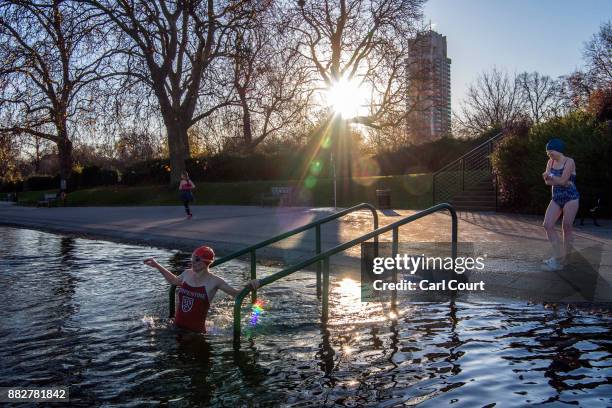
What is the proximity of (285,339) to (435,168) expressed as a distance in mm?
28815

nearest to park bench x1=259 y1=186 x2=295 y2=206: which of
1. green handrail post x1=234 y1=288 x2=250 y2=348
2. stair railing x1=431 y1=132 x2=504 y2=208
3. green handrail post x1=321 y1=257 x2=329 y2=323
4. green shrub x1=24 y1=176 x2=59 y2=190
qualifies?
stair railing x1=431 y1=132 x2=504 y2=208

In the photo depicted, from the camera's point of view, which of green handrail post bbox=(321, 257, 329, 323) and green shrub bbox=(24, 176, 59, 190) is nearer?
green handrail post bbox=(321, 257, 329, 323)

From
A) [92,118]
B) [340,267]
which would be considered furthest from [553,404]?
[92,118]

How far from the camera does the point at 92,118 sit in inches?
1120

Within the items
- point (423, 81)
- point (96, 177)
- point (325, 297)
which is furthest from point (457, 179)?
point (96, 177)

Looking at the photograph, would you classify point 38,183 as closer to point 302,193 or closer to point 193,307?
point 302,193

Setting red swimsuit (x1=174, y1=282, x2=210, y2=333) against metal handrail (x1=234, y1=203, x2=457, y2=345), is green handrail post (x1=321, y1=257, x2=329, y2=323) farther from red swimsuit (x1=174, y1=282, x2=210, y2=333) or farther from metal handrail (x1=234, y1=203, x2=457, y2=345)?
red swimsuit (x1=174, y1=282, x2=210, y2=333)

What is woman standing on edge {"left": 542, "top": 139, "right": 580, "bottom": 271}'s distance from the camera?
8227 millimetres

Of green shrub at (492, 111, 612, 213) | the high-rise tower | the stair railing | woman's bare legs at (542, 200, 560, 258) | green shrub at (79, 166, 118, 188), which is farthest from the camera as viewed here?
green shrub at (79, 166, 118, 188)

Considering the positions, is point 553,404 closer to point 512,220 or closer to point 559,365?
point 559,365

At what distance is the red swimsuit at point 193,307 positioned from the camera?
20.2ft

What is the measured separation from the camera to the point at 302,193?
30.2m

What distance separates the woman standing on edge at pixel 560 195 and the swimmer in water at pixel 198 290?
5.01 metres

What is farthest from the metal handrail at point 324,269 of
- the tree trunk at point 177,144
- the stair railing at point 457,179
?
the tree trunk at point 177,144
